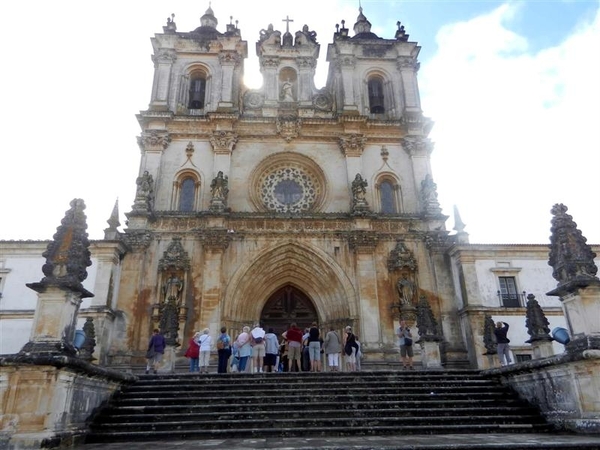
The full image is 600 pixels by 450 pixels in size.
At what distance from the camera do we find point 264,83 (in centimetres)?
2470

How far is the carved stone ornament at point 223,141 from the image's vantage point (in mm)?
22094

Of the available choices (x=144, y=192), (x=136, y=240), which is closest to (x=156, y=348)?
(x=136, y=240)

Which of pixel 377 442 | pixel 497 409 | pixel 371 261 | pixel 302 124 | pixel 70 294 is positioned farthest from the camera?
pixel 302 124

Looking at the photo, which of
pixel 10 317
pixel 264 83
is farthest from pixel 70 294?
pixel 264 83

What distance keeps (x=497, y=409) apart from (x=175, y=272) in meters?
13.8

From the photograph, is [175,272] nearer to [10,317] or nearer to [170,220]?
[170,220]

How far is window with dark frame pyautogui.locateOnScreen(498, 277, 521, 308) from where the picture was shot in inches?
754

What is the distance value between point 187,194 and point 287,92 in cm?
823

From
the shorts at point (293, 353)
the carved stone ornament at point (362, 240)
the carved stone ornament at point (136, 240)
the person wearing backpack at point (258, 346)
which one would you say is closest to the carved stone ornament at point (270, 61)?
the carved stone ornament at point (362, 240)

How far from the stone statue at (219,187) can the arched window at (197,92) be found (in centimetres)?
602

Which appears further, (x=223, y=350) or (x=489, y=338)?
(x=489, y=338)

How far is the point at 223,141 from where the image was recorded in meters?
22.2

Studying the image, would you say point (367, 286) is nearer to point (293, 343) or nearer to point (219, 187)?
point (293, 343)

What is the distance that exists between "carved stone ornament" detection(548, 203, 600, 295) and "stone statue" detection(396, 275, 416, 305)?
940cm
